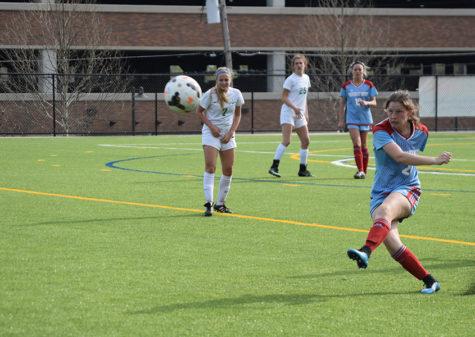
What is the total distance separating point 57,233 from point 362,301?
411cm

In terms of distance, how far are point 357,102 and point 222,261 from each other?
28.6 feet

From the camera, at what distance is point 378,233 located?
591 centimetres

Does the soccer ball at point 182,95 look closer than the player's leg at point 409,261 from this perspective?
No

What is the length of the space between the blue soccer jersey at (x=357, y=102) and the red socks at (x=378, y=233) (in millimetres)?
9589

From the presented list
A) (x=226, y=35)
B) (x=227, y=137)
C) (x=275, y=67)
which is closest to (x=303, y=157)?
(x=227, y=137)

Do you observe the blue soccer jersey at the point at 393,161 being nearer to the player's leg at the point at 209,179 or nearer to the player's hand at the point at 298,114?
the player's leg at the point at 209,179

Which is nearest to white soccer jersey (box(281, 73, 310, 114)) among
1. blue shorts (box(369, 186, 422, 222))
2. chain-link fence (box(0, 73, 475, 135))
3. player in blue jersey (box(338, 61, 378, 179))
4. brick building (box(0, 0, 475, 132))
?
player in blue jersey (box(338, 61, 378, 179))

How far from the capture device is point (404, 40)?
43.6m

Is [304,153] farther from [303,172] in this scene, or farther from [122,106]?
[122,106]

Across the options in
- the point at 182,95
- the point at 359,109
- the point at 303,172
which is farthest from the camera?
the point at 303,172

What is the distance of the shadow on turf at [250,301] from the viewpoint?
219 inches

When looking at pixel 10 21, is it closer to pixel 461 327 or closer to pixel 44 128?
pixel 44 128

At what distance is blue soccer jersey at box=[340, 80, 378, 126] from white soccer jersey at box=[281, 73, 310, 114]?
0.81 meters

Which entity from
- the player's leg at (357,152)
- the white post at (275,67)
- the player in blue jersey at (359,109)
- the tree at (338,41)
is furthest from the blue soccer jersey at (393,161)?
the white post at (275,67)
